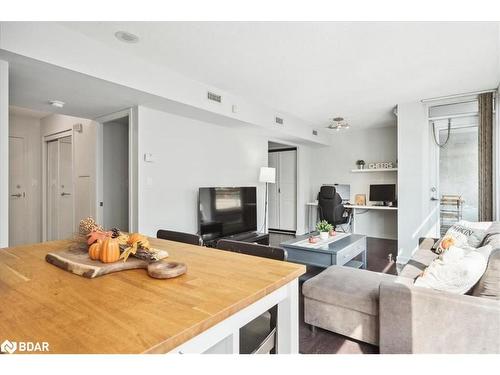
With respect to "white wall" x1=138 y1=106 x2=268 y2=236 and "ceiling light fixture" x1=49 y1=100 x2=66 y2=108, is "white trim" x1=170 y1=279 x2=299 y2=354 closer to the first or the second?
"white wall" x1=138 y1=106 x2=268 y2=236

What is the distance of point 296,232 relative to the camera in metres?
6.65

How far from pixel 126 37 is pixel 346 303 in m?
2.83

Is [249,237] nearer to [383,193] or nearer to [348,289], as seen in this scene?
[348,289]

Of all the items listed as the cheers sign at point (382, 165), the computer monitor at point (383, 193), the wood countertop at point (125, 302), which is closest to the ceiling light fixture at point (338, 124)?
the cheers sign at point (382, 165)

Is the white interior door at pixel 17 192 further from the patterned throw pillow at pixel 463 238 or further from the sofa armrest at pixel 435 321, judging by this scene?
the patterned throw pillow at pixel 463 238

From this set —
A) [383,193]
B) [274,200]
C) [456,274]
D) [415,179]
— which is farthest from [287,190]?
[456,274]

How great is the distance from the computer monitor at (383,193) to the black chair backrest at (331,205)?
0.96m

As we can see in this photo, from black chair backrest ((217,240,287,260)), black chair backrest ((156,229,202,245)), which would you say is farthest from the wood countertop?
black chair backrest ((156,229,202,245))

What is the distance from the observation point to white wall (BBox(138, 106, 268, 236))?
350 cm

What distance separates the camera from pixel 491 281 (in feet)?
5.22

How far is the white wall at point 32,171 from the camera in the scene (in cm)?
521

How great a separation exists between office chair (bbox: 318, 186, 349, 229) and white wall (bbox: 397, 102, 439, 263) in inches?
47.9
